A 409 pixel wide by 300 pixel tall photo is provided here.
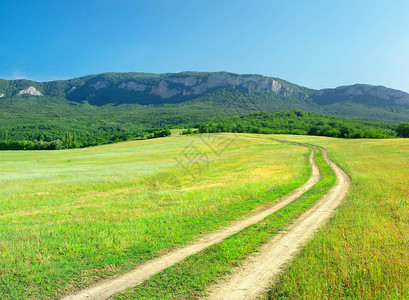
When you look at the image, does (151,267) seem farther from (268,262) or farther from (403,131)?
(403,131)

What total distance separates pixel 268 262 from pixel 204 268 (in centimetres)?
233

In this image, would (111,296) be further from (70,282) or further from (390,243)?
(390,243)

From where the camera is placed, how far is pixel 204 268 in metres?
7.26

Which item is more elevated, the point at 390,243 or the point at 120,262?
the point at 390,243

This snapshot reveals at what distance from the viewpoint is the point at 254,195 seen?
17484 millimetres

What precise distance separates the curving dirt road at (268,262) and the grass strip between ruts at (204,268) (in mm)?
327

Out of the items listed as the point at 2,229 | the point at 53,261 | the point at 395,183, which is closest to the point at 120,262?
the point at 53,261

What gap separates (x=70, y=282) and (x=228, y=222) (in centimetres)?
747

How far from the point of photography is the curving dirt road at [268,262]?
6267 millimetres

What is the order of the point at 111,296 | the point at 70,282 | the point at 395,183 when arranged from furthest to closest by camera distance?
the point at 395,183, the point at 70,282, the point at 111,296

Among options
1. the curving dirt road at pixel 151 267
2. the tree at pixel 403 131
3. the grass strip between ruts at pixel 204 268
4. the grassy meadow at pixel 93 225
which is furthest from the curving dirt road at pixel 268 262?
the tree at pixel 403 131

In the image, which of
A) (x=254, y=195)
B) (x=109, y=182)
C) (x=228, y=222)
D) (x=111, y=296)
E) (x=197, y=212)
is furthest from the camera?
(x=109, y=182)

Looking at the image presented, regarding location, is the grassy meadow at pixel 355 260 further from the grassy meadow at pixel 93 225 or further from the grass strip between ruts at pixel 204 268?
the grassy meadow at pixel 93 225

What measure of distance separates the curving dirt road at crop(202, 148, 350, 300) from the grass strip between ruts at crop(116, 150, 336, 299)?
33 centimetres
